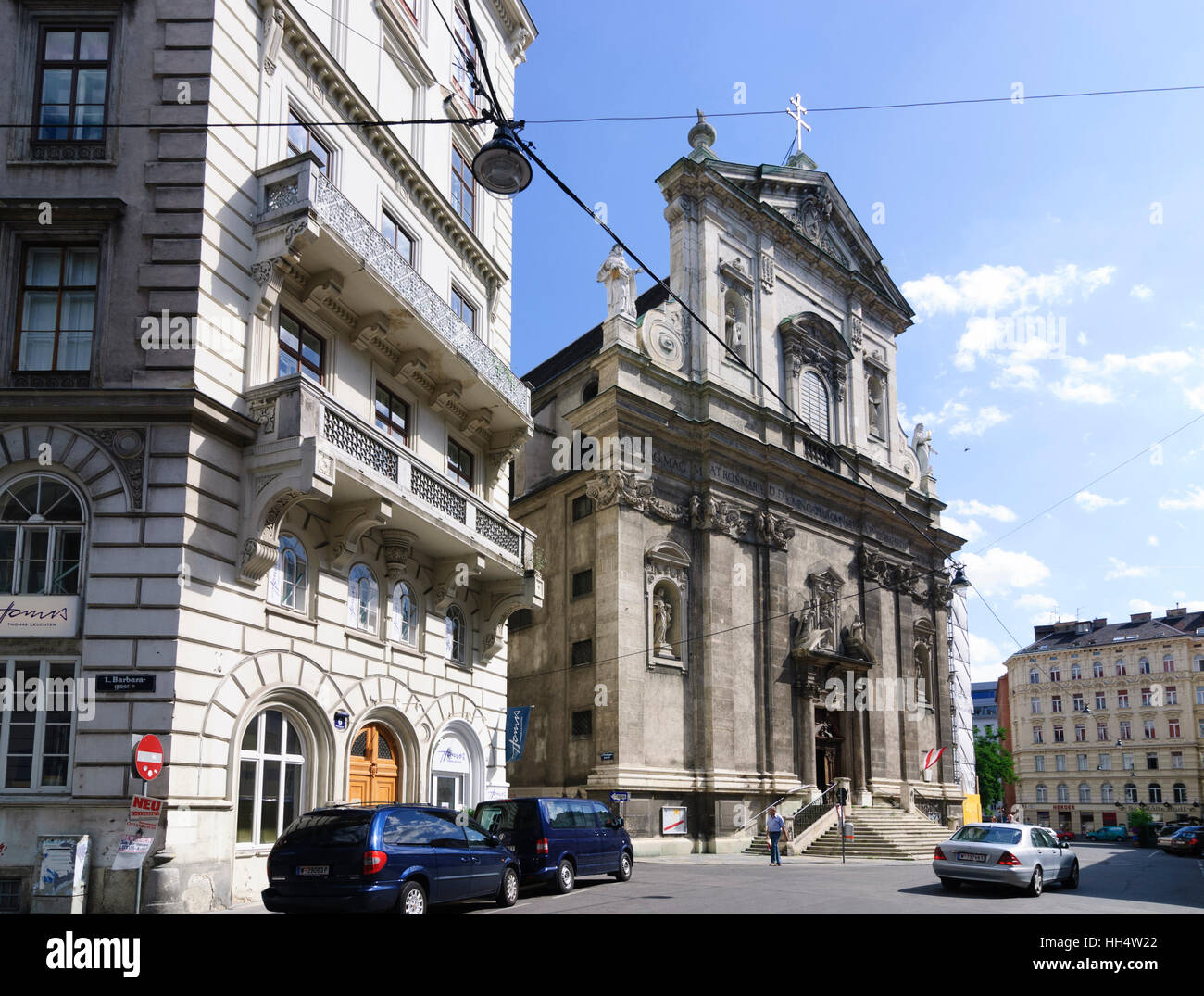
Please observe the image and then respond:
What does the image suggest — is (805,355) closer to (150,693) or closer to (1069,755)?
(150,693)

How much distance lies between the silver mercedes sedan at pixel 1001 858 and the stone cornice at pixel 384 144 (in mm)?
16452

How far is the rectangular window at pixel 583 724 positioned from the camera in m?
32.4

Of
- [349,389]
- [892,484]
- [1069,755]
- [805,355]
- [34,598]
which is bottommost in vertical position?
[1069,755]

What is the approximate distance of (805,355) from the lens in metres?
41.9

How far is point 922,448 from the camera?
50000 mm

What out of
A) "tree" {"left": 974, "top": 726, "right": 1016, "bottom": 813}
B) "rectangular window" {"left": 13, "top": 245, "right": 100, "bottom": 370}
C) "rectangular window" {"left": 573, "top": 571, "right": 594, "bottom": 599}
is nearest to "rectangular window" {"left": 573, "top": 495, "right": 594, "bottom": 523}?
"rectangular window" {"left": 573, "top": 571, "right": 594, "bottom": 599}

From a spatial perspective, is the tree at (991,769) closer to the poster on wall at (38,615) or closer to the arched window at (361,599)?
the arched window at (361,599)

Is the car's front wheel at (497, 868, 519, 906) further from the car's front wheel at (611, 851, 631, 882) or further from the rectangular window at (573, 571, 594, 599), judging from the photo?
the rectangular window at (573, 571, 594, 599)

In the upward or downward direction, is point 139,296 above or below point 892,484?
below

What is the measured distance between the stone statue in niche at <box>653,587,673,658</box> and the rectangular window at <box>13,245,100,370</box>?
812 inches

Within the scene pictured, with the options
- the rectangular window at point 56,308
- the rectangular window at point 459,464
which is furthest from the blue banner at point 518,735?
the rectangular window at point 56,308

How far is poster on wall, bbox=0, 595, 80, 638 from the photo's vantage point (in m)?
14.8

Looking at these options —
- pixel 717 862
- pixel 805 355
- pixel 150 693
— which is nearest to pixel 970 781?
pixel 805 355
